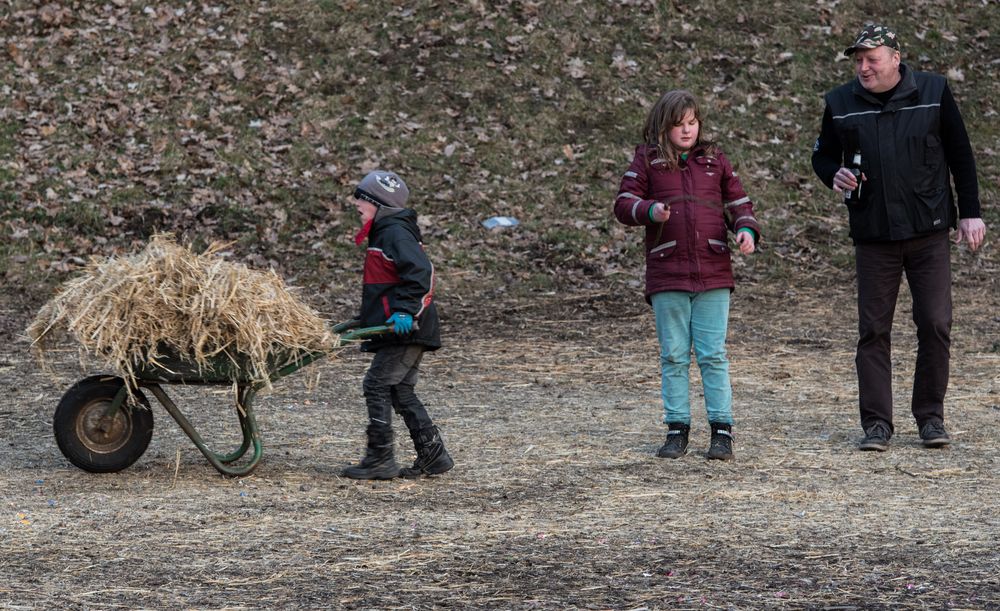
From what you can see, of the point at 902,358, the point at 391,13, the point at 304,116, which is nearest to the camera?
the point at 902,358

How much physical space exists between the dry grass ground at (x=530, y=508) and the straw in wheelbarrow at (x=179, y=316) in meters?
0.67

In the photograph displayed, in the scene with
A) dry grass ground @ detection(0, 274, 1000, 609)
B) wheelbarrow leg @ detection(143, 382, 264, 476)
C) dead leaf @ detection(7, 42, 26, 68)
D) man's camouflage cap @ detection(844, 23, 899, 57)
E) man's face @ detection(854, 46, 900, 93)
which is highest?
dead leaf @ detection(7, 42, 26, 68)

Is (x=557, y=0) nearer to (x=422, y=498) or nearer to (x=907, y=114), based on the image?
(x=907, y=114)

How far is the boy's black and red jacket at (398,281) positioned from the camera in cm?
645

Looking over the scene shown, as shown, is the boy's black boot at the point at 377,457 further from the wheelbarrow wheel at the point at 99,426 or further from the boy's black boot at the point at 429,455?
the wheelbarrow wheel at the point at 99,426

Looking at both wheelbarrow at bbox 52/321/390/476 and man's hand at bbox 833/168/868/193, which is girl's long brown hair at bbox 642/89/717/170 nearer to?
man's hand at bbox 833/168/868/193

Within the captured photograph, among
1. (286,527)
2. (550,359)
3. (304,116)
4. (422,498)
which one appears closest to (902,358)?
(550,359)

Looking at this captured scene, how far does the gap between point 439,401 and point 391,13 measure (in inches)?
379

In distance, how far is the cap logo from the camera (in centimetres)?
667

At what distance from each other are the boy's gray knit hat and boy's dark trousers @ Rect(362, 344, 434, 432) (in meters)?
0.71

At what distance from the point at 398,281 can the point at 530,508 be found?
1.29 meters

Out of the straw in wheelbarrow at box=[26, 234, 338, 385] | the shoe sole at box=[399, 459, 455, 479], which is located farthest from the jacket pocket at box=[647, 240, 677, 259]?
the straw in wheelbarrow at box=[26, 234, 338, 385]

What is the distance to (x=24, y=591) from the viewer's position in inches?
187

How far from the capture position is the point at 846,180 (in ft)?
23.6
